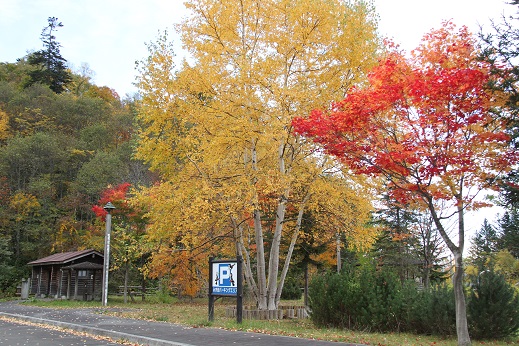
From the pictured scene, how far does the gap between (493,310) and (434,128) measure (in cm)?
539

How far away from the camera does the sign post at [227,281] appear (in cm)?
1201

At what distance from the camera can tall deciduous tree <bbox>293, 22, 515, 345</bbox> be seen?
870 centimetres

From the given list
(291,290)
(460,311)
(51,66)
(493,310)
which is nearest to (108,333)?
(460,311)

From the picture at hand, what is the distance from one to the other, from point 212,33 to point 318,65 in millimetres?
4018

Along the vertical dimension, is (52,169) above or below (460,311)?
above

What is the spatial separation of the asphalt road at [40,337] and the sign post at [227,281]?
3551mm

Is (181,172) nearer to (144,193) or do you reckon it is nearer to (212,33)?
(144,193)

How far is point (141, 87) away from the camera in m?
16.0

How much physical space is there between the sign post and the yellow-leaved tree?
1840 millimetres

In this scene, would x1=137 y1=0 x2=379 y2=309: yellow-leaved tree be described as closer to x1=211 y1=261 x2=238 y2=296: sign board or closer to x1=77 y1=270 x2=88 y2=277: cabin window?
x1=211 y1=261 x2=238 y2=296: sign board

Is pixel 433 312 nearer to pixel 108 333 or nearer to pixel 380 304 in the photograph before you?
pixel 380 304

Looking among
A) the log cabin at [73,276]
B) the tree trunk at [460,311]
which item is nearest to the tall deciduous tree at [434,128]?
the tree trunk at [460,311]

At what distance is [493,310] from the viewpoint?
11.1 metres

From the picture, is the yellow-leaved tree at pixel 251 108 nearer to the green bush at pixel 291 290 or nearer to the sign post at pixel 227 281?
the sign post at pixel 227 281
